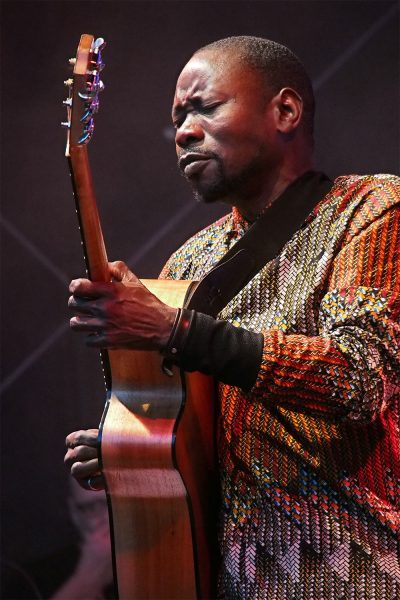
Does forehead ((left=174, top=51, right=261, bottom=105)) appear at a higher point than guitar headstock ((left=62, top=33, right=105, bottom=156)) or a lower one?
higher

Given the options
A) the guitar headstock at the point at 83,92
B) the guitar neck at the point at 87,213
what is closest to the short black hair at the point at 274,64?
the guitar headstock at the point at 83,92

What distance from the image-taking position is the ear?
8.07 feet

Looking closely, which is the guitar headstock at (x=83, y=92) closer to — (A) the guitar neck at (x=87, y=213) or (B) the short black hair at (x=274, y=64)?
(A) the guitar neck at (x=87, y=213)

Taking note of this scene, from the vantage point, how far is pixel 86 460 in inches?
88.7

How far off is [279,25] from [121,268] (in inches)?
84.4

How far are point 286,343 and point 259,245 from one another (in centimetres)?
46

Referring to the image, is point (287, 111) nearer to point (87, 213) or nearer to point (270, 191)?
point (270, 191)

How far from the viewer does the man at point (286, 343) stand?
6.00 ft

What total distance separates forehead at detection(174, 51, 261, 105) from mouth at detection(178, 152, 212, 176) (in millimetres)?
168

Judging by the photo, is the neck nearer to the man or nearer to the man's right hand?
the man

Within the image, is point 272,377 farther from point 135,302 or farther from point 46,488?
point 46,488

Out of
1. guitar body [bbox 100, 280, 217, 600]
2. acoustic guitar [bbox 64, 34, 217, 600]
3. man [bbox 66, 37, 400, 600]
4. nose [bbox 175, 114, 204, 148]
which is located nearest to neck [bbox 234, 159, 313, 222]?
man [bbox 66, 37, 400, 600]

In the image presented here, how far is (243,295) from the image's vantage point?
2.23 metres

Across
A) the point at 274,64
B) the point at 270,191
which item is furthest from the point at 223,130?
the point at 274,64
